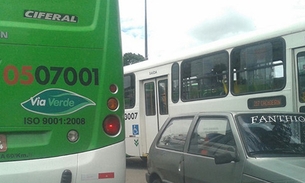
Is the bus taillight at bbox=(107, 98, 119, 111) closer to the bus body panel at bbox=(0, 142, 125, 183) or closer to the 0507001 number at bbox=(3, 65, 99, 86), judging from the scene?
the 0507001 number at bbox=(3, 65, 99, 86)

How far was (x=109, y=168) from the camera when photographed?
4.66 metres

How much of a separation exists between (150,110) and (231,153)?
811 centimetres

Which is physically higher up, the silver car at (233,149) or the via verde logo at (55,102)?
the via verde logo at (55,102)

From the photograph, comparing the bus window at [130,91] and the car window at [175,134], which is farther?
the bus window at [130,91]

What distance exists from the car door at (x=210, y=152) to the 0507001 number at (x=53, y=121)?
6.08ft

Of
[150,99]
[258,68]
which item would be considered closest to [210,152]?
[258,68]

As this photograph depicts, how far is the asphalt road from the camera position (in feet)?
37.0

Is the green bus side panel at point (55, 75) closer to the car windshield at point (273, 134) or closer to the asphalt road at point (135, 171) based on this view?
the car windshield at point (273, 134)

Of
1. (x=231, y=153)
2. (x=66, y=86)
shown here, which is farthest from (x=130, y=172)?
(x=66, y=86)

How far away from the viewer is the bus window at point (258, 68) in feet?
30.0

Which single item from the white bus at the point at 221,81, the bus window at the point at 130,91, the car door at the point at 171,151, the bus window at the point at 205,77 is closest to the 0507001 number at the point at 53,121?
the car door at the point at 171,151

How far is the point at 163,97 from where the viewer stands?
42.2 feet

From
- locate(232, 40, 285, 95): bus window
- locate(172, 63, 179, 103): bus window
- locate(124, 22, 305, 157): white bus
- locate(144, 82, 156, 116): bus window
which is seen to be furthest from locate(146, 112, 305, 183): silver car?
locate(144, 82, 156, 116): bus window

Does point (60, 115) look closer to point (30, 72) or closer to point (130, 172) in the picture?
point (30, 72)
